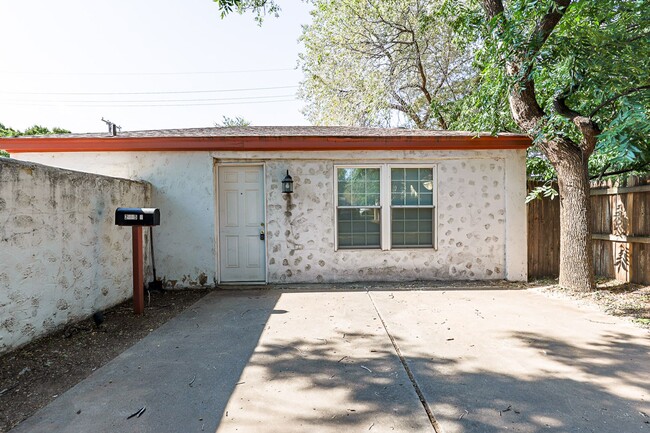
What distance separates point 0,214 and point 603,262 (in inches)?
355

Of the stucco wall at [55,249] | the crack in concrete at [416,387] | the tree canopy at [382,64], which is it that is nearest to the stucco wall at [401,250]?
the crack in concrete at [416,387]

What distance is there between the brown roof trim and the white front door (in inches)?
22.0

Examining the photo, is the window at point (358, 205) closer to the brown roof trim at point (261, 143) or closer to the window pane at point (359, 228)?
the window pane at point (359, 228)

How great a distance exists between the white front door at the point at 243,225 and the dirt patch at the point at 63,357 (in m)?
1.62

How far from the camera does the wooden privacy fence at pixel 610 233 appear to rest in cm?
561

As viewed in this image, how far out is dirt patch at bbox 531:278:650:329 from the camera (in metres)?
4.45

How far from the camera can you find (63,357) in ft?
10.6

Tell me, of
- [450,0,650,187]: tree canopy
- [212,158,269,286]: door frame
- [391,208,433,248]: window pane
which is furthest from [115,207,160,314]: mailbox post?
[450,0,650,187]: tree canopy

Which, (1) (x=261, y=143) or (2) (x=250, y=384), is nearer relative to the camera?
(2) (x=250, y=384)

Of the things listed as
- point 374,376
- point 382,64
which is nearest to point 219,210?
point 374,376

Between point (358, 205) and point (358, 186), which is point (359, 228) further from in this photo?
point (358, 186)

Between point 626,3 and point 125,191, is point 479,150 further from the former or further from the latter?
point 125,191

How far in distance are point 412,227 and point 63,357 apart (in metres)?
5.50

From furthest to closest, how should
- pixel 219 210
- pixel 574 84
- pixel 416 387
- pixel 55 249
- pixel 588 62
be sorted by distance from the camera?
pixel 219 210, pixel 574 84, pixel 588 62, pixel 55 249, pixel 416 387
